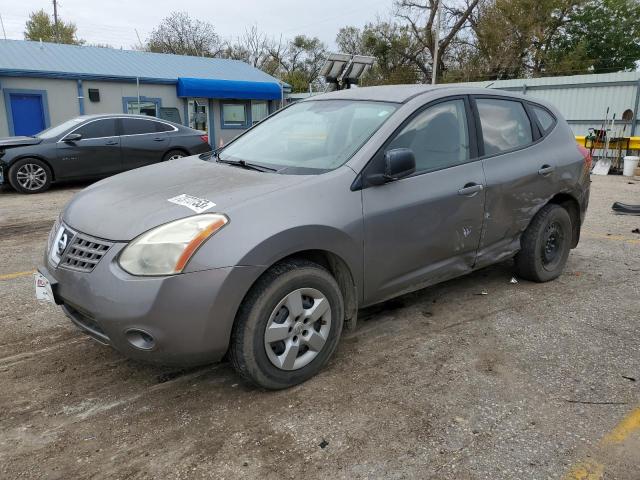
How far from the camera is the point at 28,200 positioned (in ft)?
30.8

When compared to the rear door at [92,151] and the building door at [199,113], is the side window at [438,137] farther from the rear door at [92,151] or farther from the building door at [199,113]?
the building door at [199,113]

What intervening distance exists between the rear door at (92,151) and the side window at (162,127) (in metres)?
0.92

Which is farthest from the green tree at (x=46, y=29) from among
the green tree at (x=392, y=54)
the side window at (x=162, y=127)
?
the side window at (x=162, y=127)

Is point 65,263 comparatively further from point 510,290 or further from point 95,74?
point 95,74

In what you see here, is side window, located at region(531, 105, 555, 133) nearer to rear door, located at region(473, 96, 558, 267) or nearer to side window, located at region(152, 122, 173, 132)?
rear door, located at region(473, 96, 558, 267)

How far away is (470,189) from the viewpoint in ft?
11.9

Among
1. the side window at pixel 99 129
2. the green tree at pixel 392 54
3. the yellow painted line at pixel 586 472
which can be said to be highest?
the green tree at pixel 392 54

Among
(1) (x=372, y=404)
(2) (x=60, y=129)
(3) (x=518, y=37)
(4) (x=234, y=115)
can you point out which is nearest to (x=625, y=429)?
(1) (x=372, y=404)

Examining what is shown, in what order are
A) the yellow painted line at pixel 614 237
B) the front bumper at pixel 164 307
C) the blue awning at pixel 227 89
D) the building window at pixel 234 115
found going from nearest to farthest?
1. the front bumper at pixel 164 307
2. the yellow painted line at pixel 614 237
3. the blue awning at pixel 227 89
4. the building window at pixel 234 115

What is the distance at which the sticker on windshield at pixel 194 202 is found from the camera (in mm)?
2643

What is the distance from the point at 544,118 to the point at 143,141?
8.80 meters

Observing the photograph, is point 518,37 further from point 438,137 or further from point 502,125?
point 438,137

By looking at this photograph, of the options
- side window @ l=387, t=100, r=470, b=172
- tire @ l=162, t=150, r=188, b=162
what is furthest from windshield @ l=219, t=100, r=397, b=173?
tire @ l=162, t=150, r=188, b=162

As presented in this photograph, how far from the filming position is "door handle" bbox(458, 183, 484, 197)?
3587mm
